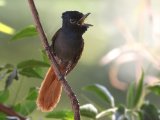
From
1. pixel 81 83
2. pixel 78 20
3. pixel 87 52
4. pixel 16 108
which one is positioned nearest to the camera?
pixel 16 108

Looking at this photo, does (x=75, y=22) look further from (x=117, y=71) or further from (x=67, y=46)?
(x=117, y=71)

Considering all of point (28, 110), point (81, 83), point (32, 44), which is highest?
point (28, 110)

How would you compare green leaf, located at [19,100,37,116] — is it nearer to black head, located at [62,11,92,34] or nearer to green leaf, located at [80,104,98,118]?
green leaf, located at [80,104,98,118]

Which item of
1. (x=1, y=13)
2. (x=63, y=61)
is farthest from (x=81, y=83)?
(x=63, y=61)

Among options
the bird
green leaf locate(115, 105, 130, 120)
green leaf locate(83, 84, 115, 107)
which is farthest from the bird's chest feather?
green leaf locate(115, 105, 130, 120)

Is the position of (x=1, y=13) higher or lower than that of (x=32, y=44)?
higher

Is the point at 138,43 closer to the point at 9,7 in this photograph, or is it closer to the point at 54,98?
the point at 54,98

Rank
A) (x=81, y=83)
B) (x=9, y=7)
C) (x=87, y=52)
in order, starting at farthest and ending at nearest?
1. (x=9, y=7)
2. (x=87, y=52)
3. (x=81, y=83)
